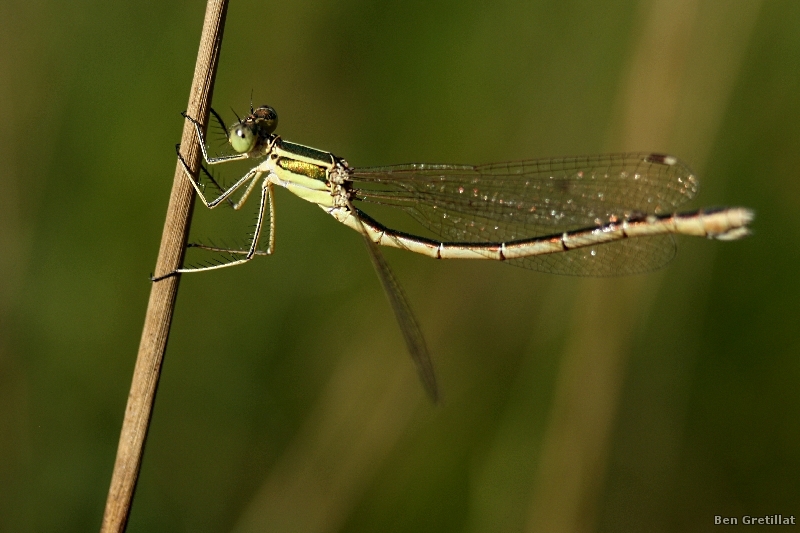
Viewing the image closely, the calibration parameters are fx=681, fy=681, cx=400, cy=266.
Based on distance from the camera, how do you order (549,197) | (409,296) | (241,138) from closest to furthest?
(241,138), (549,197), (409,296)

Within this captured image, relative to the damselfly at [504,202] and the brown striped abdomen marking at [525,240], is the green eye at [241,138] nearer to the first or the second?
the damselfly at [504,202]

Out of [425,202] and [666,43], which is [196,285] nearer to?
[425,202]

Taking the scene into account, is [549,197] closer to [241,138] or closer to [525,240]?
[525,240]

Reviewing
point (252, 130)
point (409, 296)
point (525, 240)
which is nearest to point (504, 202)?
point (525, 240)

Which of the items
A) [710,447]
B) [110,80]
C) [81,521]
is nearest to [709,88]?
[710,447]

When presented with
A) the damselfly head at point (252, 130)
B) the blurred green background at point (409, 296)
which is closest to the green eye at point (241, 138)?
the damselfly head at point (252, 130)

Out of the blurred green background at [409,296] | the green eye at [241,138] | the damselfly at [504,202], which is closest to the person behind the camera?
the green eye at [241,138]

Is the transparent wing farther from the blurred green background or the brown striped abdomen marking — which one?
the blurred green background
